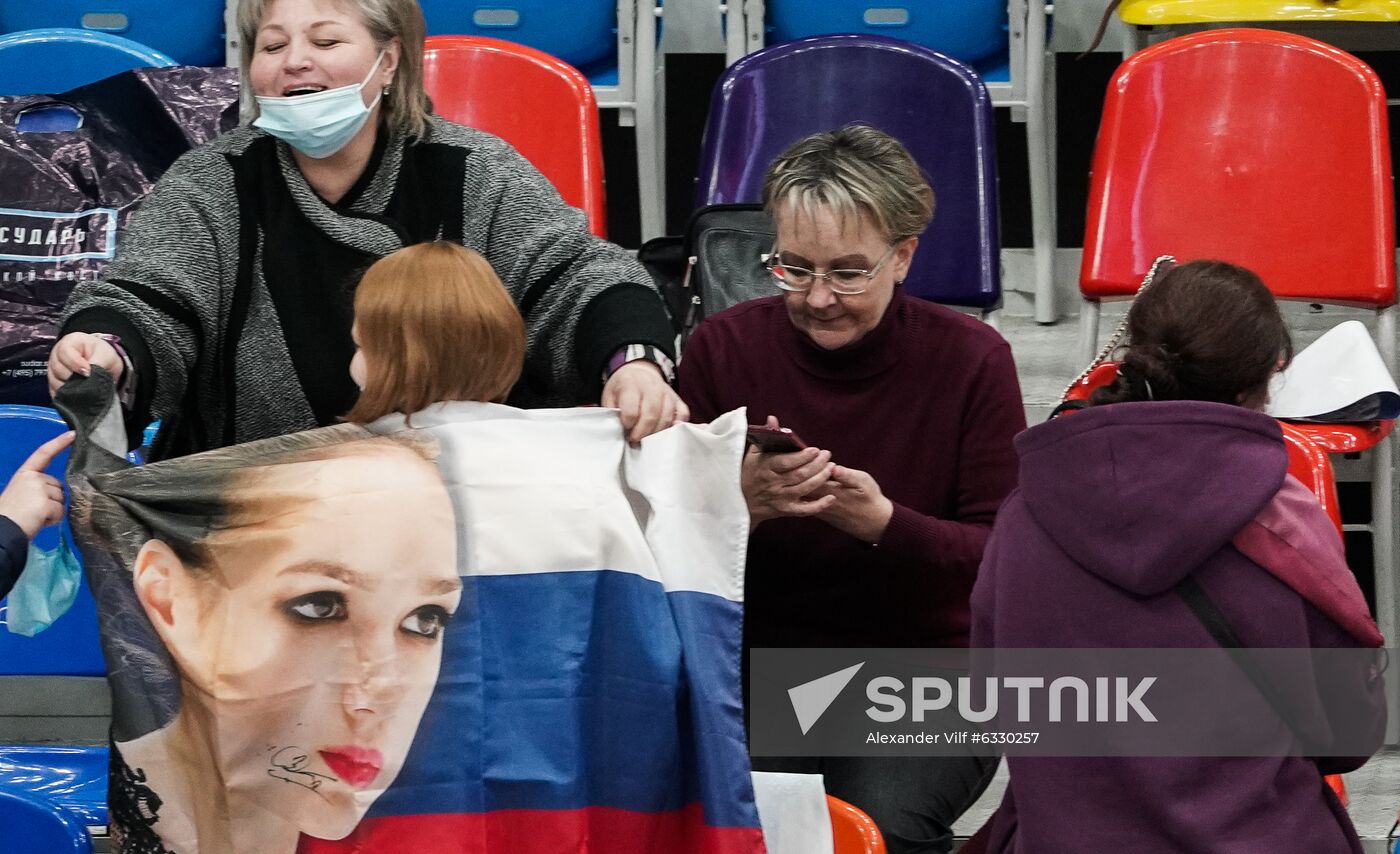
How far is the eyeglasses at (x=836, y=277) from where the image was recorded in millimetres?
2326

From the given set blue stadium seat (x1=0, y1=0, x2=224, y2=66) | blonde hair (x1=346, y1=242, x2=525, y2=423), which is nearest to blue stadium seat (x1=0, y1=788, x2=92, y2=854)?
blonde hair (x1=346, y1=242, x2=525, y2=423)

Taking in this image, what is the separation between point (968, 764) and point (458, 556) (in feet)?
2.79

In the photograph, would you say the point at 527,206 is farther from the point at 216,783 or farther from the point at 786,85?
the point at 786,85

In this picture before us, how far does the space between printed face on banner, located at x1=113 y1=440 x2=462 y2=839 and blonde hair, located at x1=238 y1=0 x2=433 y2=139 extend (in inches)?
24.8

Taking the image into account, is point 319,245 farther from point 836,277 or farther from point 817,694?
point 817,694

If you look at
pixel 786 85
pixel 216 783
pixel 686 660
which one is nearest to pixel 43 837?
pixel 216 783

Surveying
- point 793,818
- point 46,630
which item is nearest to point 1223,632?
point 793,818

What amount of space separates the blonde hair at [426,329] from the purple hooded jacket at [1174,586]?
60 cm

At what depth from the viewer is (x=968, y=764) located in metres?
2.33

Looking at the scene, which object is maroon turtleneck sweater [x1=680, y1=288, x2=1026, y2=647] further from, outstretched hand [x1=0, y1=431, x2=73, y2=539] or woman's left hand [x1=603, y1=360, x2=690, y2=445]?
outstretched hand [x1=0, y1=431, x2=73, y2=539]

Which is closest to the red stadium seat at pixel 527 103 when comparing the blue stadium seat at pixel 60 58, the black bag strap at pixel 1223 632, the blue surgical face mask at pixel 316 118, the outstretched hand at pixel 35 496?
the blue stadium seat at pixel 60 58

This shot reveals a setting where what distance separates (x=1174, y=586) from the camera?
5.88 ft

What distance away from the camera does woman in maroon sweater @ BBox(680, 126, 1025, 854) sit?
231cm

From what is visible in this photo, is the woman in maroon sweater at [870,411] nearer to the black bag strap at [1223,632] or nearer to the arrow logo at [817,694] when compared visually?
the arrow logo at [817,694]
